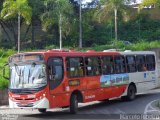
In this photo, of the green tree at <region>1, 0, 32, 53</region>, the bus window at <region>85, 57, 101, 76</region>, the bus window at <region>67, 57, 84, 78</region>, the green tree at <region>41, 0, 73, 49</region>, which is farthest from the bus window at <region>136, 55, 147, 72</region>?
the green tree at <region>1, 0, 32, 53</region>

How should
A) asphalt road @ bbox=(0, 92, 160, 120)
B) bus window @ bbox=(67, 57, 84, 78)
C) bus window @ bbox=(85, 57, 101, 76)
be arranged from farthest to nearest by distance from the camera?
bus window @ bbox=(85, 57, 101, 76) < bus window @ bbox=(67, 57, 84, 78) < asphalt road @ bbox=(0, 92, 160, 120)

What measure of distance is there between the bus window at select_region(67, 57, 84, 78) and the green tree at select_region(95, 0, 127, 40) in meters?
30.6

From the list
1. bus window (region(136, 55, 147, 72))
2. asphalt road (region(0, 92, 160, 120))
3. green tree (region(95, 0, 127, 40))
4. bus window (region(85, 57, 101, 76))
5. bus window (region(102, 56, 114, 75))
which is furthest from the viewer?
green tree (region(95, 0, 127, 40))

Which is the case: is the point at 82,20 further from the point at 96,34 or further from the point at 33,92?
the point at 33,92

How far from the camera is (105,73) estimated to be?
75.1 feet

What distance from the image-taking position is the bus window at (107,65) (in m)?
22.9

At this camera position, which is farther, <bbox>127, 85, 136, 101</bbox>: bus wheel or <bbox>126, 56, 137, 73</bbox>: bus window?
<bbox>126, 56, 137, 73</bbox>: bus window

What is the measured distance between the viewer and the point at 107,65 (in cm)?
2320

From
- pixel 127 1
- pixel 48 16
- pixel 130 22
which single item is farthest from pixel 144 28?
pixel 48 16

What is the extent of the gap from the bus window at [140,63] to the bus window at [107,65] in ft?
10.1

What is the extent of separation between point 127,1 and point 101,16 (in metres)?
3.65

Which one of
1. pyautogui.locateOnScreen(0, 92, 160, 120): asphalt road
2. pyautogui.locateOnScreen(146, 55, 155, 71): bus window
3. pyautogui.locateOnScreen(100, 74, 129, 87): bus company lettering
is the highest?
pyautogui.locateOnScreen(146, 55, 155, 71): bus window

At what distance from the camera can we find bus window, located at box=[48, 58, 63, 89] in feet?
61.9

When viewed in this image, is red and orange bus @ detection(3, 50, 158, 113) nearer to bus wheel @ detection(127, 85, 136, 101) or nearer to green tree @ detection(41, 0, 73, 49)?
bus wheel @ detection(127, 85, 136, 101)
